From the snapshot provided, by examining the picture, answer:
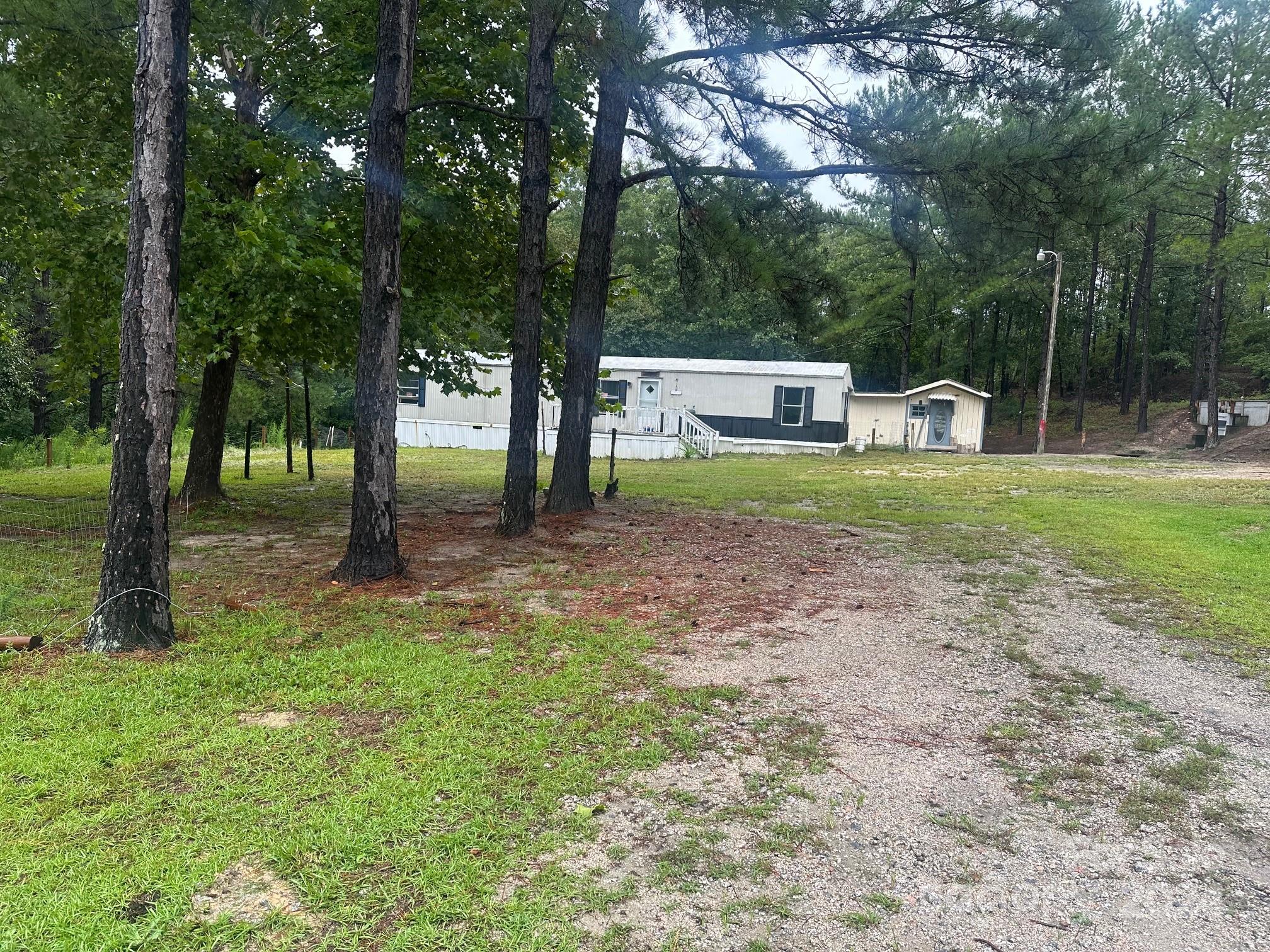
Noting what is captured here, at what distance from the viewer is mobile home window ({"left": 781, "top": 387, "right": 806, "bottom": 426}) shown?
23.5m

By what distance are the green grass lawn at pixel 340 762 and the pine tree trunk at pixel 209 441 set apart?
462 centimetres

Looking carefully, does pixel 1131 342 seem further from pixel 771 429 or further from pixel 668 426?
pixel 668 426

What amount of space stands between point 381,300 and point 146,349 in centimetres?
176

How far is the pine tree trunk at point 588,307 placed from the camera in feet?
29.7

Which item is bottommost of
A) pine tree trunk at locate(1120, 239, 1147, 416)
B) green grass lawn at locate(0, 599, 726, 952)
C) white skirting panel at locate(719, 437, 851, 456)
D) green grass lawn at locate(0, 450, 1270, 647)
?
green grass lawn at locate(0, 599, 726, 952)

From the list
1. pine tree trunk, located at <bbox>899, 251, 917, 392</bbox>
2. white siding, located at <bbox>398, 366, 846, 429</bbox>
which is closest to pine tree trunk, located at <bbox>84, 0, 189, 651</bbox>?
white siding, located at <bbox>398, 366, 846, 429</bbox>

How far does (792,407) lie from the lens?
77.4 feet

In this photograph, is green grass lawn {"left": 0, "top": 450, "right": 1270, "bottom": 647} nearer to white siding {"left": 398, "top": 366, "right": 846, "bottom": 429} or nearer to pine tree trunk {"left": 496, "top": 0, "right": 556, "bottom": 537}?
pine tree trunk {"left": 496, "top": 0, "right": 556, "bottom": 537}

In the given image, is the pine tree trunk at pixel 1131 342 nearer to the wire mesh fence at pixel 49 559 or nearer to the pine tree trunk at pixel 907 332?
the pine tree trunk at pixel 907 332

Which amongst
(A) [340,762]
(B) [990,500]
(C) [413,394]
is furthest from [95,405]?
(A) [340,762]

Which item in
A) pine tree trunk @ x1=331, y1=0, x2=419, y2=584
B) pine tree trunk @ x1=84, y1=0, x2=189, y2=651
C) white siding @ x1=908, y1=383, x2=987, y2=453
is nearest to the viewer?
pine tree trunk @ x1=84, y1=0, x2=189, y2=651

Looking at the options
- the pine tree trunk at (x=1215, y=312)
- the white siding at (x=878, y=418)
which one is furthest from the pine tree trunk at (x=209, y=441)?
the pine tree trunk at (x=1215, y=312)

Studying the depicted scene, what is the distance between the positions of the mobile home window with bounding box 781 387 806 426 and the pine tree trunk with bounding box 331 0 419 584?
19.0 m

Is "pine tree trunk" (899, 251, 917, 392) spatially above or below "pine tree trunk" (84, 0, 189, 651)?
above
